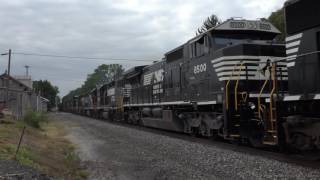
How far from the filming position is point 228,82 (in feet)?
47.5

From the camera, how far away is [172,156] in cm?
1247

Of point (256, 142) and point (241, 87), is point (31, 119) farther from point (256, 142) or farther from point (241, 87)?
point (256, 142)

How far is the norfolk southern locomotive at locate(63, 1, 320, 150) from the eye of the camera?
35.5 feet

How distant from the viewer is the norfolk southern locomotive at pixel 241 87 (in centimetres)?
1083

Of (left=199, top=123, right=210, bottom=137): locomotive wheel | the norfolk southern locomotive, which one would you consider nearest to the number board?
the norfolk southern locomotive

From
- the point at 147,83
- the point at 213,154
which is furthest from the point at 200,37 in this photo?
the point at 147,83

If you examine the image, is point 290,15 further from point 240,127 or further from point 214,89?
point 214,89

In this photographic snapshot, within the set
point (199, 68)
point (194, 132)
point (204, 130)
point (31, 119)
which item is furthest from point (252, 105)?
point (31, 119)

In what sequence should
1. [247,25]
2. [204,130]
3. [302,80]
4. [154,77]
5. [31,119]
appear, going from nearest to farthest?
[302,80]
[247,25]
[204,130]
[154,77]
[31,119]

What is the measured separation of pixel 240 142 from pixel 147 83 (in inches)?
483

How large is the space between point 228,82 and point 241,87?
427 mm

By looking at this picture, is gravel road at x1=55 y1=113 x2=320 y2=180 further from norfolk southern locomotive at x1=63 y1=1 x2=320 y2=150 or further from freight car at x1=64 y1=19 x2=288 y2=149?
freight car at x1=64 y1=19 x2=288 y2=149

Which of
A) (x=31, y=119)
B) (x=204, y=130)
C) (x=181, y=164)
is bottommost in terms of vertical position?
(x=181, y=164)

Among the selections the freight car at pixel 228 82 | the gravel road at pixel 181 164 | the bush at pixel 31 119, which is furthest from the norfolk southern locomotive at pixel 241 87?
the bush at pixel 31 119
